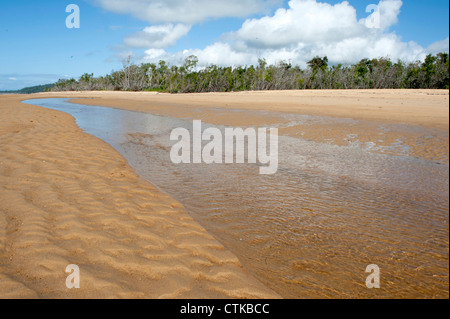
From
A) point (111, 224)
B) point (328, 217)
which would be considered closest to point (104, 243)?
point (111, 224)

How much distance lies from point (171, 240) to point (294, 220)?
1597 mm

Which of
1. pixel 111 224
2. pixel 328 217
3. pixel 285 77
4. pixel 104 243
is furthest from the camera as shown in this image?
pixel 285 77

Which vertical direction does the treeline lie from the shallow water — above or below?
above

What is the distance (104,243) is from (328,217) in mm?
2711

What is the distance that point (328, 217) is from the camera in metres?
3.63

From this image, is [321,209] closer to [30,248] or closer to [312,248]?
[312,248]

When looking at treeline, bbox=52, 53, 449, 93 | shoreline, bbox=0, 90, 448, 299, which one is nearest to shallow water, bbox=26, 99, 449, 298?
shoreline, bbox=0, 90, 448, 299

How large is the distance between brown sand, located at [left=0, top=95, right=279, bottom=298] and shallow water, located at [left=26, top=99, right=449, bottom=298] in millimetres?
306

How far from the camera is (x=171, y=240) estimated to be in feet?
9.59

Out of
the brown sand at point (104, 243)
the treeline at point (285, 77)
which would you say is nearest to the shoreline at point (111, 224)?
the brown sand at point (104, 243)

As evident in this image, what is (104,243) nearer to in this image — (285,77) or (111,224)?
(111,224)

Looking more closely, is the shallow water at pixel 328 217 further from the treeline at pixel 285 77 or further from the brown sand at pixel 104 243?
the treeline at pixel 285 77

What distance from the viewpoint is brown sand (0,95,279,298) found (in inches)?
86.4

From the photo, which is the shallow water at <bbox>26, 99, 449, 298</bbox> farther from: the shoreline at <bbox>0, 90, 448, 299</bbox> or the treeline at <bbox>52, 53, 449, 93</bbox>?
the treeline at <bbox>52, 53, 449, 93</bbox>
